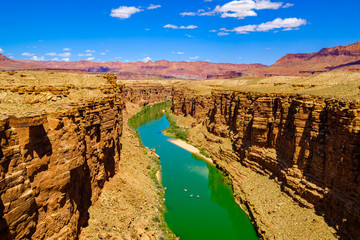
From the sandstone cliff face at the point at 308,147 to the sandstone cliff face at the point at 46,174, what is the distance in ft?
70.2

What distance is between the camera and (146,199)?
2645 cm

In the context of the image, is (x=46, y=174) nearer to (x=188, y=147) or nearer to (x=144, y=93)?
(x=188, y=147)

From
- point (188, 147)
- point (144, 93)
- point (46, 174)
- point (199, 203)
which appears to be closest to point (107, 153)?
point (46, 174)

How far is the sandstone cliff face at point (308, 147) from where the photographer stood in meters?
19.5

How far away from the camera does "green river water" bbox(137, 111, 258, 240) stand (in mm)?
25344

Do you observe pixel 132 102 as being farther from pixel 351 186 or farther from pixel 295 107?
pixel 351 186

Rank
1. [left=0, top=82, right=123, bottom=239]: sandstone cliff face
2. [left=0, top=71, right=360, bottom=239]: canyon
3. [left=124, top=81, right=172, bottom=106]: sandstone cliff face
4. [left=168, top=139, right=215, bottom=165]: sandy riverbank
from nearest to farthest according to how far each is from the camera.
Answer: [left=0, top=82, right=123, bottom=239]: sandstone cliff face < [left=0, top=71, right=360, bottom=239]: canyon < [left=168, top=139, right=215, bottom=165]: sandy riverbank < [left=124, top=81, right=172, bottom=106]: sandstone cliff face

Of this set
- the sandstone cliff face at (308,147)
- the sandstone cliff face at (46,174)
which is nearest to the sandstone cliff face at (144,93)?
the sandstone cliff face at (308,147)

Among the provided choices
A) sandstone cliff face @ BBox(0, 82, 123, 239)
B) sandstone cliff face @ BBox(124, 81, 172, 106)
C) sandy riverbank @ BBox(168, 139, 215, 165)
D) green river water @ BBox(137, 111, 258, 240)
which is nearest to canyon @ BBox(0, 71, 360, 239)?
sandstone cliff face @ BBox(0, 82, 123, 239)

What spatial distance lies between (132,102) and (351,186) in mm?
94613

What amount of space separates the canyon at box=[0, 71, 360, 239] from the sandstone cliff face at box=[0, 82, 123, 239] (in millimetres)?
52

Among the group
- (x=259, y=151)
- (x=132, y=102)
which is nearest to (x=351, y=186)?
(x=259, y=151)

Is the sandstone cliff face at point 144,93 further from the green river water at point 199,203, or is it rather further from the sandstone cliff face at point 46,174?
the sandstone cliff face at point 46,174

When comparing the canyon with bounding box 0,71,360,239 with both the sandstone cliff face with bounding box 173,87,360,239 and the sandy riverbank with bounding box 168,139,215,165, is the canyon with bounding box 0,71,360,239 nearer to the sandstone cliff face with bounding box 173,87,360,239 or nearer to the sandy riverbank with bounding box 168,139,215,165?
the sandstone cliff face with bounding box 173,87,360,239
